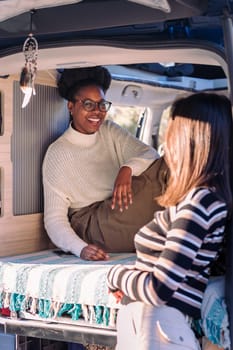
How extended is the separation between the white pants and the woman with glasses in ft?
3.67

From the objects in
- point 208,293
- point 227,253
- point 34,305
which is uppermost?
point 227,253

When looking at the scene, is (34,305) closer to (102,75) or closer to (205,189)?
(205,189)

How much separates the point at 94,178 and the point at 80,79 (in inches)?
23.1

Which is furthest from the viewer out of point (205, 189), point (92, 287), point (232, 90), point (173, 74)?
point (173, 74)

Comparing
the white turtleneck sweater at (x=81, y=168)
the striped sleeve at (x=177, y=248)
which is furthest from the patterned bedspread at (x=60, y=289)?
the striped sleeve at (x=177, y=248)

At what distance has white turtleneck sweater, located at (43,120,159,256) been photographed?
3.66m

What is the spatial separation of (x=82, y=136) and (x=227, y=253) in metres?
1.63

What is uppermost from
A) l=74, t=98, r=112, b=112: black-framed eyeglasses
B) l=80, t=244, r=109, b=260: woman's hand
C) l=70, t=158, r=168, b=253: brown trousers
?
l=74, t=98, r=112, b=112: black-framed eyeglasses

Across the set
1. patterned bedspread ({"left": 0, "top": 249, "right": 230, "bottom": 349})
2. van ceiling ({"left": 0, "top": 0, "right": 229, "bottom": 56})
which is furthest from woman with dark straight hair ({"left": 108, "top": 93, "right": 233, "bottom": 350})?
van ceiling ({"left": 0, "top": 0, "right": 229, "bottom": 56})

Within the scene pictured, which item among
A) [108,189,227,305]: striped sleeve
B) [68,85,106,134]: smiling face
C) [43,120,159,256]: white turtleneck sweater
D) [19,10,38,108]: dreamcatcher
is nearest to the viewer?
[108,189,227,305]: striped sleeve

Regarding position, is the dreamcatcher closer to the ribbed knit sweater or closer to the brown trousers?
the brown trousers

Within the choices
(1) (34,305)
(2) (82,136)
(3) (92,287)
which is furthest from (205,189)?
(2) (82,136)

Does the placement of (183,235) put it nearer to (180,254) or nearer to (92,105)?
(180,254)

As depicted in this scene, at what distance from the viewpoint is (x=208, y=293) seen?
7.94 ft
